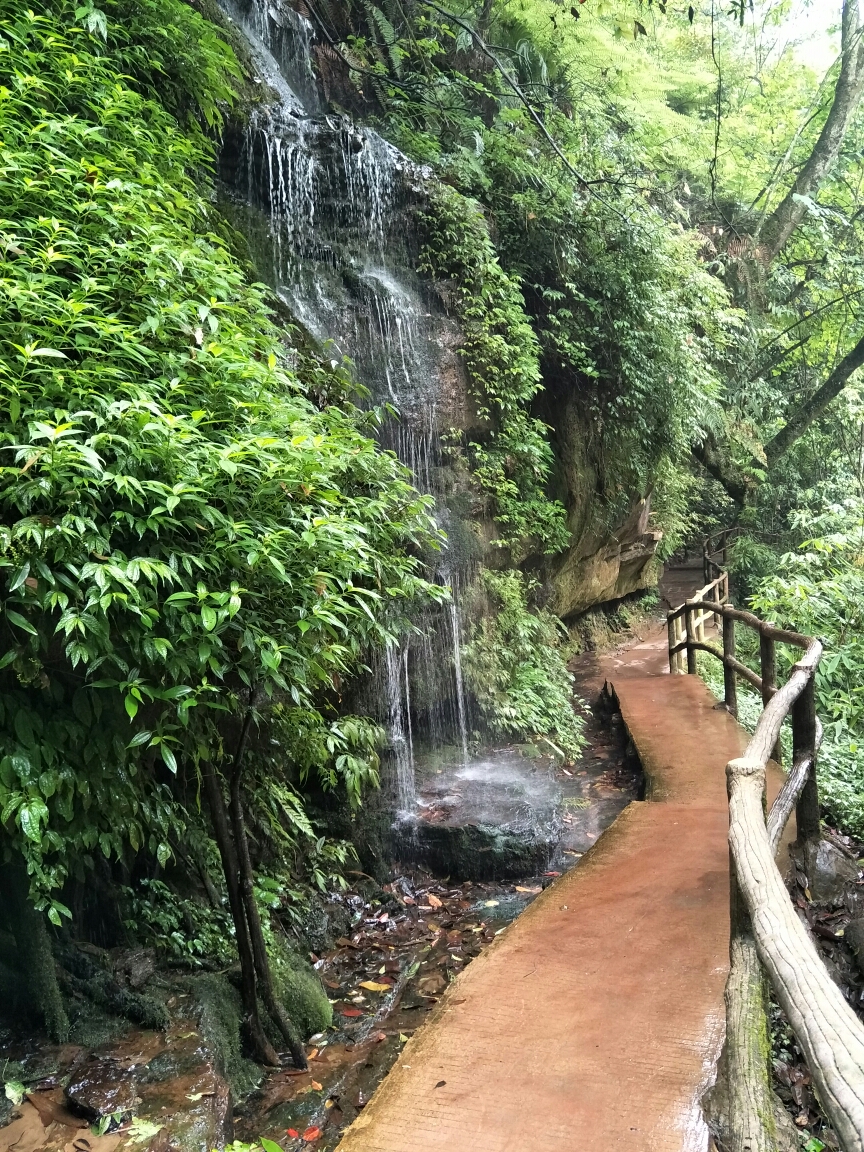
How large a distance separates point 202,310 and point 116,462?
0.93 metres

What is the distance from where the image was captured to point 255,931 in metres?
3.49

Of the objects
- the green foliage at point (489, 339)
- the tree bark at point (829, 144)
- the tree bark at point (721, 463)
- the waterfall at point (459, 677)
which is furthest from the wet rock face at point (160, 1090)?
the tree bark at point (829, 144)

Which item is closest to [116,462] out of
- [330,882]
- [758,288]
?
[330,882]

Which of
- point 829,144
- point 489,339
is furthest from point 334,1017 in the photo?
point 829,144

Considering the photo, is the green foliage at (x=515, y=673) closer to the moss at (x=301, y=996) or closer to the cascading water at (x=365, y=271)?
the cascading water at (x=365, y=271)

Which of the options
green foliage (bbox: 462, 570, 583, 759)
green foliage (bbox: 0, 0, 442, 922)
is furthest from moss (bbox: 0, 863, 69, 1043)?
green foliage (bbox: 462, 570, 583, 759)

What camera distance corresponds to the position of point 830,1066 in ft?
4.54

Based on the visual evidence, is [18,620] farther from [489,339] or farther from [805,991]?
[489,339]

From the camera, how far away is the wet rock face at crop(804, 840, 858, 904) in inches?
164

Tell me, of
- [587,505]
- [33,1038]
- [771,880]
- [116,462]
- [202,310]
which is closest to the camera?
[771,880]

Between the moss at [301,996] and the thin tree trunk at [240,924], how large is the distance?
0.30 meters

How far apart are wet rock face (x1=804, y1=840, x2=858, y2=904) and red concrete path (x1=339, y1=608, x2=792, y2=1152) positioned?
468mm

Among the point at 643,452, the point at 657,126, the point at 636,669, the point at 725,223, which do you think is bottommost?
the point at 636,669

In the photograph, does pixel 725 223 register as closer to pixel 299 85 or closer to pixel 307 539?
pixel 299 85
